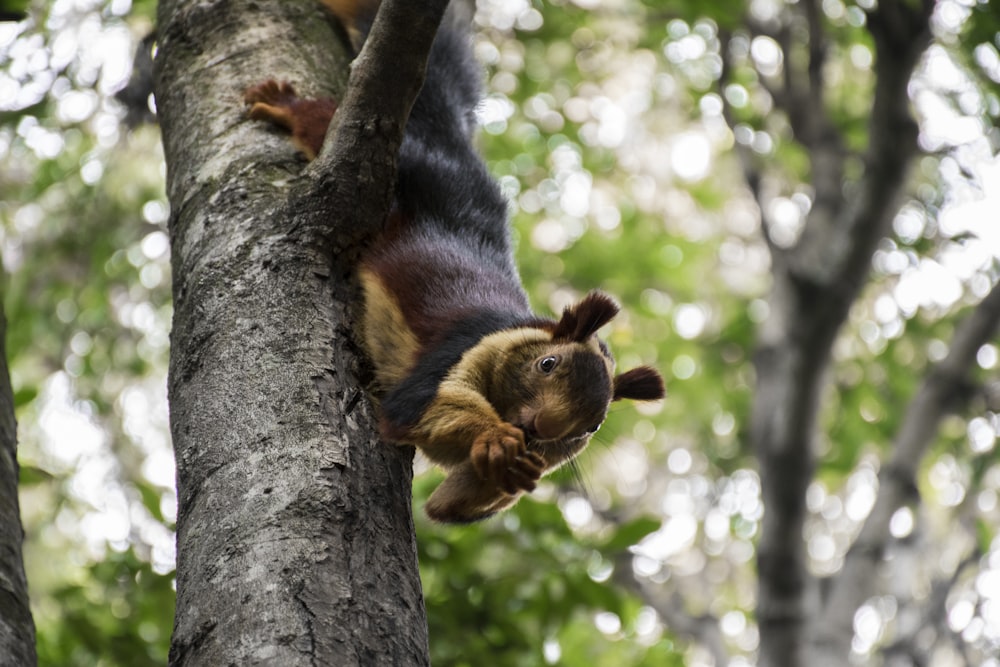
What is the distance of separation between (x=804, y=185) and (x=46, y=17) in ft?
20.6

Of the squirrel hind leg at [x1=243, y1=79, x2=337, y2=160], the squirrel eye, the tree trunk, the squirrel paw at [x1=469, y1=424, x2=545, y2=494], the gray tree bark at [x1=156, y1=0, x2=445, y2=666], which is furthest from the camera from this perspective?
the squirrel eye

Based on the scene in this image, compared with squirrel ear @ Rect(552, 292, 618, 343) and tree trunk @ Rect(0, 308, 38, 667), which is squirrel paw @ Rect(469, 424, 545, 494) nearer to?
squirrel ear @ Rect(552, 292, 618, 343)

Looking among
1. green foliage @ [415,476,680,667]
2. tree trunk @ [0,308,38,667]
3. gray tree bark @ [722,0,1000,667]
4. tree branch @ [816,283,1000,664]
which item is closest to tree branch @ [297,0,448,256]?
tree trunk @ [0,308,38,667]

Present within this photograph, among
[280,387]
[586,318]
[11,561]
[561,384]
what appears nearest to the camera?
[280,387]

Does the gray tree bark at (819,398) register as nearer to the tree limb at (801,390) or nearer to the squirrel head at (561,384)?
the tree limb at (801,390)

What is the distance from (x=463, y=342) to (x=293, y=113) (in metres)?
0.69

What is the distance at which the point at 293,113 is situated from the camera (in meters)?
2.57

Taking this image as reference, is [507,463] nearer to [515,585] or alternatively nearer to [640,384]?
[640,384]

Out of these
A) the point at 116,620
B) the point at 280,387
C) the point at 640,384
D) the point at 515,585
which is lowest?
the point at 515,585

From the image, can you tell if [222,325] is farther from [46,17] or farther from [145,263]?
[145,263]

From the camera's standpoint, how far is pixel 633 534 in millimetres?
3373

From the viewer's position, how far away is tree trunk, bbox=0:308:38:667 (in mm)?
2043

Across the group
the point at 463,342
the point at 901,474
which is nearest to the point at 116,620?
the point at 463,342

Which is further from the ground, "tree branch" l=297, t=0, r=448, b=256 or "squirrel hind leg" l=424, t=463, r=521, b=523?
"tree branch" l=297, t=0, r=448, b=256
